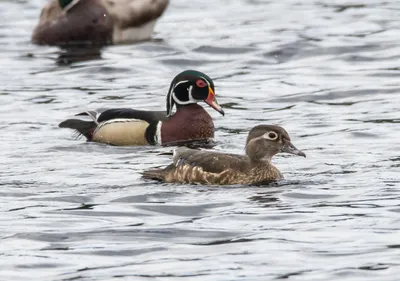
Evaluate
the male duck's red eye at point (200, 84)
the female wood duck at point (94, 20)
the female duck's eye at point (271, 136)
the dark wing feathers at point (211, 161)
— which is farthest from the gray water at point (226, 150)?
the male duck's red eye at point (200, 84)

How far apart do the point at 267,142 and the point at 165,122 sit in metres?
2.98

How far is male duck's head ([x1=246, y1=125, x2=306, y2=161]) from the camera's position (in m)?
13.5

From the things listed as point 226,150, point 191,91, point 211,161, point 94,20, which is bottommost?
point 226,150

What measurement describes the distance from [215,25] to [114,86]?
6057 mm

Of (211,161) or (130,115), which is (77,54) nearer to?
(130,115)

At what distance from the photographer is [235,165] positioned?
1345 cm

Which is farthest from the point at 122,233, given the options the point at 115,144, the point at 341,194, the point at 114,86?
the point at 114,86

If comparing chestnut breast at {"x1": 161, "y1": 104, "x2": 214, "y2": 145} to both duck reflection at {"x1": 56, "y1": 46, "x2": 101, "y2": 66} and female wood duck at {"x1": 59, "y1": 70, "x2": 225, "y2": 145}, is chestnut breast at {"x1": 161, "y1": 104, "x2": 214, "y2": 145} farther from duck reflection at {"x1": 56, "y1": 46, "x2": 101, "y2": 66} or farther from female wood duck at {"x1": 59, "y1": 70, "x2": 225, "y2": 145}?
duck reflection at {"x1": 56, "y1": 46, "x2": 101, "y2": 66}

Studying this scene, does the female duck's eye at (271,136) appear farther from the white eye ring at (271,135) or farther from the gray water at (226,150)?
the gray water at (226,150)

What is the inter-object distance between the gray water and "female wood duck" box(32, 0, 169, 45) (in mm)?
322

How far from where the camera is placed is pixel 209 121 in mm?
16562

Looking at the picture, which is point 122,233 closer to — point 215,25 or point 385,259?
point 385,259

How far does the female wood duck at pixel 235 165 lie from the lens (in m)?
13.3

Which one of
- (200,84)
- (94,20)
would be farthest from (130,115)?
(94,20)
